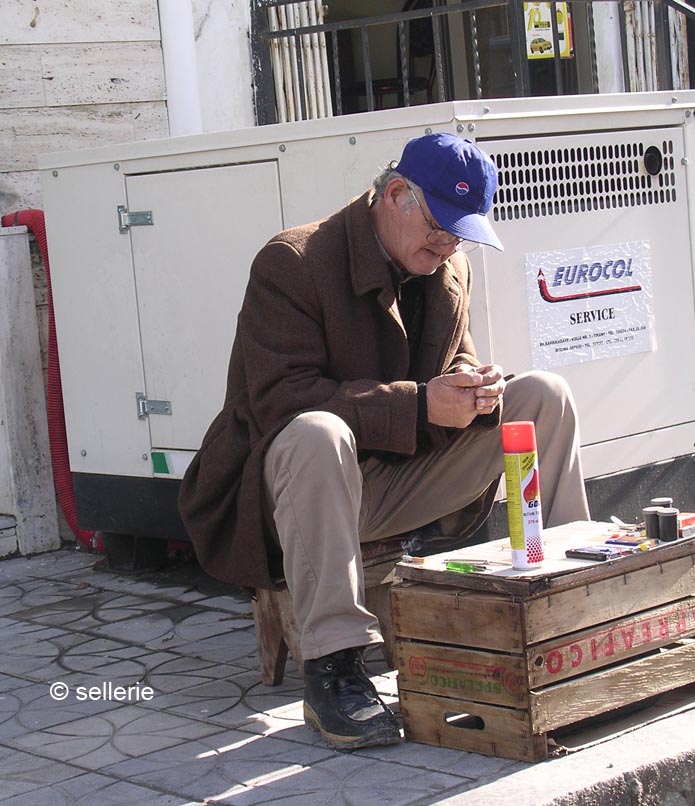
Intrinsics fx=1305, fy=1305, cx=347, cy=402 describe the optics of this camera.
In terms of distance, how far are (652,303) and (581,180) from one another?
0.47 m

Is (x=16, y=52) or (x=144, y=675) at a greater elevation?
(x=16, y=52)

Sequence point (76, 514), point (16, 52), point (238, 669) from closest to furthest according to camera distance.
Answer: point (238, 669) → point (76, 514) → point (16, 52)

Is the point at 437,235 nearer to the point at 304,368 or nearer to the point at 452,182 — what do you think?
the point at 452,182

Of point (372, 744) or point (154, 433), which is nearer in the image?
point (372, 744)

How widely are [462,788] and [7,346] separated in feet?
10.1

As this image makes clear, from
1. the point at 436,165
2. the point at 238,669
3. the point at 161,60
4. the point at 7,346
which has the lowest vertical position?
the point at 238,669

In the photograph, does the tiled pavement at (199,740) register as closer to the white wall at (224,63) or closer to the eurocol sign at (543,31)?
the white wall at (224,63)

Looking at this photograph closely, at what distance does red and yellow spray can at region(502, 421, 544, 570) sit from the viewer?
2.78 metres

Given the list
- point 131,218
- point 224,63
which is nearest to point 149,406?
point 131,218

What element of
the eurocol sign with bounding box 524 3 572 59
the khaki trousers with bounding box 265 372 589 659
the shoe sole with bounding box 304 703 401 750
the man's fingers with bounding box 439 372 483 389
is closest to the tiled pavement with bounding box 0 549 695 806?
the shoe sole with bounding box 304 703 401 750

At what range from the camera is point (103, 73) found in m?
5.42

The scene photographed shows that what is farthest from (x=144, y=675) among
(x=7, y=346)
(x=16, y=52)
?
(x=16, y=52)

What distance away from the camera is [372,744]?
113 inches

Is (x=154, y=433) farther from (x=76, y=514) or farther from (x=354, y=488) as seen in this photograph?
(x=354, y=488)
